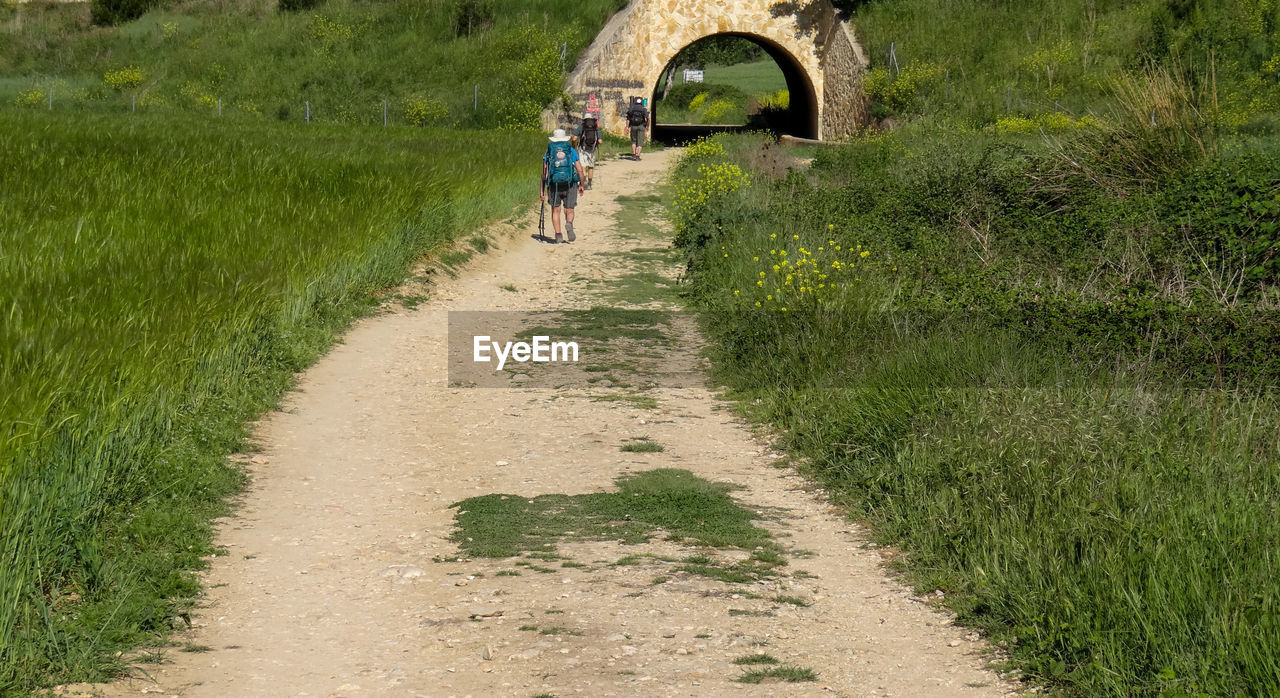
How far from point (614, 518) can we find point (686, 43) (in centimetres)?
3861

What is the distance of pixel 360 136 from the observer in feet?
106

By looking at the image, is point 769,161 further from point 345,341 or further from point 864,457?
point 864,457

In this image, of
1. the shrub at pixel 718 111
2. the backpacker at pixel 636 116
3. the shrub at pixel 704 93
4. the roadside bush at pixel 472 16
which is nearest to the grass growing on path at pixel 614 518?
the backpacker at pixel 636 116

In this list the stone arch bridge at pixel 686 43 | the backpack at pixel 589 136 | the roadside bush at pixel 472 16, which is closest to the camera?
the backpack at pixel 589 136

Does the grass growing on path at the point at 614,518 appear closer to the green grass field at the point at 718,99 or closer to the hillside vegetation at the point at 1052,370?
the hillside vegetation at the point at 1052,370

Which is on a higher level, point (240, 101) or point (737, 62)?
point (737, 62)

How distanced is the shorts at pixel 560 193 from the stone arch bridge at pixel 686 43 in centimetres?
2328

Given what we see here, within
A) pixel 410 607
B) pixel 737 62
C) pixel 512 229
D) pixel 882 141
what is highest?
pixel 737 62

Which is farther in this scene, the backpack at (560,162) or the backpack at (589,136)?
the backpack at (589,136)

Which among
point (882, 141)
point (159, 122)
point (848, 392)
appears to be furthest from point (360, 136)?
point (848, 392)

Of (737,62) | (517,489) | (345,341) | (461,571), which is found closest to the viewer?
(461,571)

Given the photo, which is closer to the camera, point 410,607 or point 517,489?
point 410,607

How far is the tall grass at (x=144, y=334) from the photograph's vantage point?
6.00 metres

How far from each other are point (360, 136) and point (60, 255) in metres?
21.9
